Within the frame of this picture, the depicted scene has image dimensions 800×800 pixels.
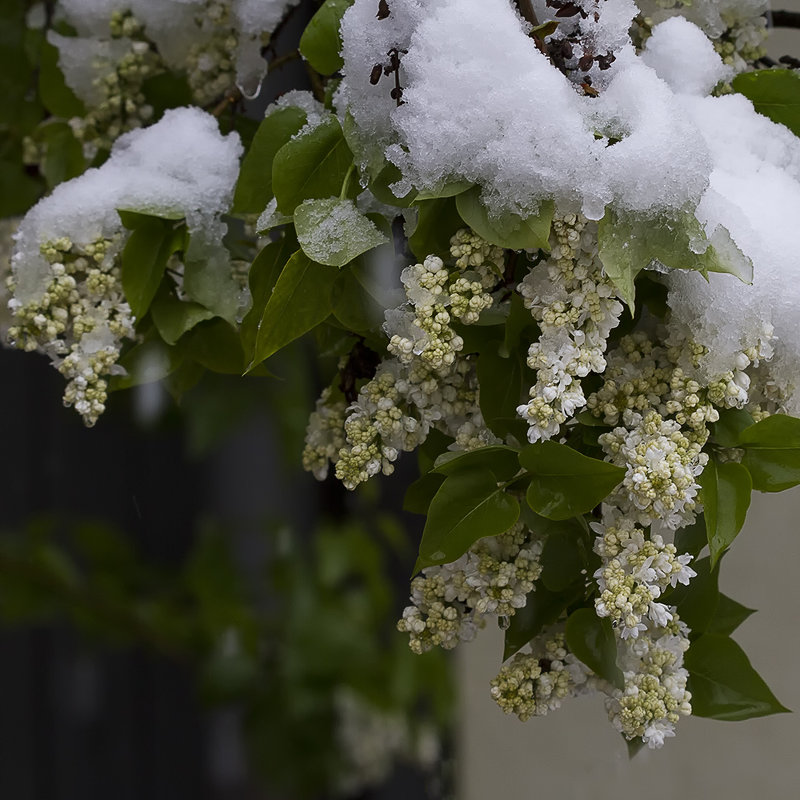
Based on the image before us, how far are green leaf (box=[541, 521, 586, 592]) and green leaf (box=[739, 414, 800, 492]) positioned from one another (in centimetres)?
6

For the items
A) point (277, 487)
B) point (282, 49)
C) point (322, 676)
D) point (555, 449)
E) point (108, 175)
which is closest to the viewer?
point (555, 449)

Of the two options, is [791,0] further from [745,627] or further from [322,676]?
[322,676]

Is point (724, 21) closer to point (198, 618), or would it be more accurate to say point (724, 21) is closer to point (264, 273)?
point (264, 273)

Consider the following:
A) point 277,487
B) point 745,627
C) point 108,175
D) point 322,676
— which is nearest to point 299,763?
point 322,676

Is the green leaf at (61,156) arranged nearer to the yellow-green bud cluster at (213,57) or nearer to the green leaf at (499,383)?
the yellow-green bud cluster at (213,57)

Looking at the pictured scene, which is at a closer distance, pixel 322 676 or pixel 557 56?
pixel 557 56

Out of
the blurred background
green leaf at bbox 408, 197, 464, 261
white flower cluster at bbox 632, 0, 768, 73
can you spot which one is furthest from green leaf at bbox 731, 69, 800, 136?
the blurred background

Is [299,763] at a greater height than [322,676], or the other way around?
[322,676]

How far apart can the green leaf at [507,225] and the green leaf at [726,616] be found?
17 cm

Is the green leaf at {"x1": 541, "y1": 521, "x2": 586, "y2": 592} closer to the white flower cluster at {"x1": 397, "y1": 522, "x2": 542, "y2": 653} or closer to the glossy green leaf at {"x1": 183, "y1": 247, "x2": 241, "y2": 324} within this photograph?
the white flower cluster at {"x1": 397, "y1": 522, "x2": 542, "y2": 653}

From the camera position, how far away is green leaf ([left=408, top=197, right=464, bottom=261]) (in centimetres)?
31

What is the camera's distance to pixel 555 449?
0.97 ft

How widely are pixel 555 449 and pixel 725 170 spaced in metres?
0.11

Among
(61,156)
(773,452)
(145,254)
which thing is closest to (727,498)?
(773,452)
